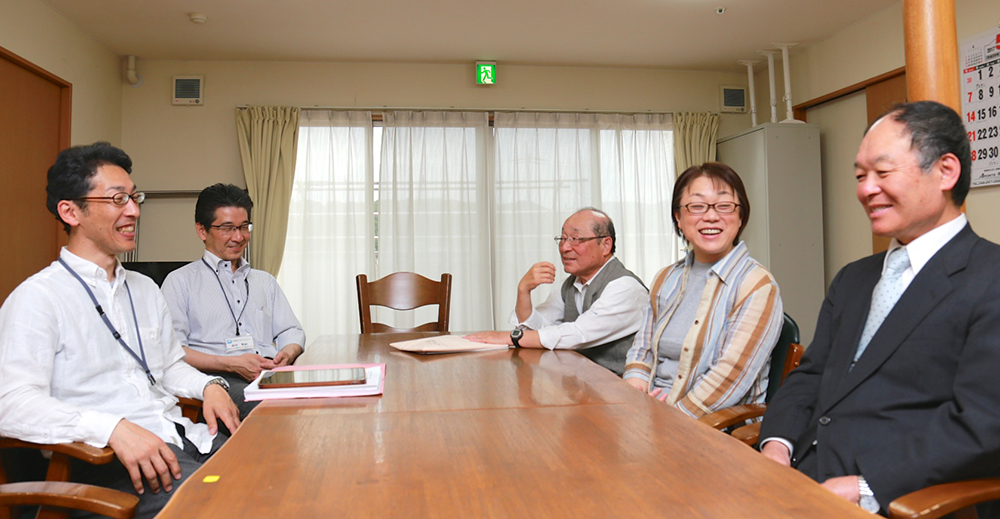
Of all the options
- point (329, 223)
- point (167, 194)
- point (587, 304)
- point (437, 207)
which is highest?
point (167, 194)

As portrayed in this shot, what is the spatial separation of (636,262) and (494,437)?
172 inches

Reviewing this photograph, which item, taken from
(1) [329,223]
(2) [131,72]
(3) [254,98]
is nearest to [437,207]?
(1) [329,223]

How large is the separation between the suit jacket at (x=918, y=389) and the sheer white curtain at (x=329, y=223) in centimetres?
410

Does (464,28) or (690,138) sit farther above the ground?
(464,28)

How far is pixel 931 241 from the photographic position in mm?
1312

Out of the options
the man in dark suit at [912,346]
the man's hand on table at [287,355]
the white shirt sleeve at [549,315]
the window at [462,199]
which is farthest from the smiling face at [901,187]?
the window at [462,199]

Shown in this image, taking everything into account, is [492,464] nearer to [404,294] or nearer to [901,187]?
[901,187]

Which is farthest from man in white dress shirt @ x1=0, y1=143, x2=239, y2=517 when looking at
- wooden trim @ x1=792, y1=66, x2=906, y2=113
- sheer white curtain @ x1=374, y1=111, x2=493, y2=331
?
wooden trim @ x1=792, y1=66, x2=906, y2=113

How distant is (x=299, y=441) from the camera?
1.18 meters

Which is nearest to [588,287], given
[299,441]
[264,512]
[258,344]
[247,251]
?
[258,344]

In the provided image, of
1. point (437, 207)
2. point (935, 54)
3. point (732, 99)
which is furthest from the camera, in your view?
point (732, 99)

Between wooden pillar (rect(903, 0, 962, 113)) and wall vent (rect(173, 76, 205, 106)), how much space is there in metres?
4.85

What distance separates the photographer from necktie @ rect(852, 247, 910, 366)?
4.52ft

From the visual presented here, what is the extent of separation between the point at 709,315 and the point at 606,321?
55 centimetres
